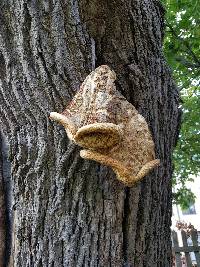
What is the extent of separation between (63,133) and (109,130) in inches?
20.7

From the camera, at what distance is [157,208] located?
183 centimetres

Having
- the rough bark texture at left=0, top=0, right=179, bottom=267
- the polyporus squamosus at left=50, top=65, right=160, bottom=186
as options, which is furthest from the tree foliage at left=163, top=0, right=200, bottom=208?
the polyporus squamosus at left=50, top=65, right=160, bottom=186

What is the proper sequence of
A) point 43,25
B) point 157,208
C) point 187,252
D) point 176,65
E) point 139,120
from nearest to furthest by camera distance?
point 139,120 → point 43,25 → point 157,208 → point 176,65 → point 187,252

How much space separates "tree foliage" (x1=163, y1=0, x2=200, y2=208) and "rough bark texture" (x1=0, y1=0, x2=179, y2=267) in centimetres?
323

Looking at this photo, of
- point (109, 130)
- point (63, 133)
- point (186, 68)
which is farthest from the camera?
point (186, 68)

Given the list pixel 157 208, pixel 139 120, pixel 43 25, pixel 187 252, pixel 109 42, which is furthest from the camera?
pixel 187 252

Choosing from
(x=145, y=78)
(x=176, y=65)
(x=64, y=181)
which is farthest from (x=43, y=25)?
(x=176, y=65)

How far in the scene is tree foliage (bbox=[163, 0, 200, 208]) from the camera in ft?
16.0

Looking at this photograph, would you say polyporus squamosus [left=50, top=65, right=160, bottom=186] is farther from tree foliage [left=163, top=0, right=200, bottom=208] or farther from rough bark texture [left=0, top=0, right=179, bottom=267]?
tree foliage [left=163, top=0, right=200, bottom=208]

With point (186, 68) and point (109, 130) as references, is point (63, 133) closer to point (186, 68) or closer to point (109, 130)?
point (109, 130)

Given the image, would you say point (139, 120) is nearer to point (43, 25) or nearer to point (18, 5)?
point (43, 25)

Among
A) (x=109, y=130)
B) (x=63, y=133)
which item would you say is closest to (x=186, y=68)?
(x=63, y=133)

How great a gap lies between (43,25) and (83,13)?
0.65ft

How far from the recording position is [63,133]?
1.59 m
